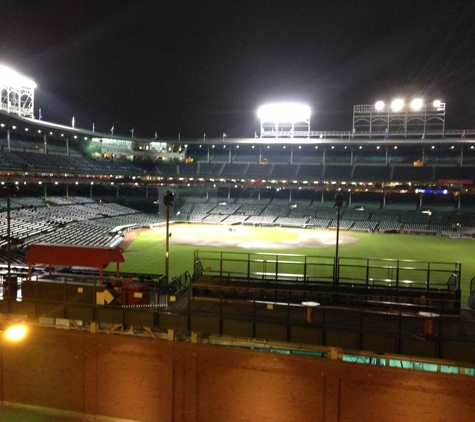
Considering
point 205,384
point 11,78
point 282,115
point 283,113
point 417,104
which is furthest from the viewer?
point 282,115

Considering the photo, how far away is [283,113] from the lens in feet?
238

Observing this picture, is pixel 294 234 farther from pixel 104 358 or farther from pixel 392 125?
pixel 104 358

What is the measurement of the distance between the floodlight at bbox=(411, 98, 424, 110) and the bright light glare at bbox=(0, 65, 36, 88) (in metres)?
56.8

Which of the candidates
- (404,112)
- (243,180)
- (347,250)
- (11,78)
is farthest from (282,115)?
(11,78)

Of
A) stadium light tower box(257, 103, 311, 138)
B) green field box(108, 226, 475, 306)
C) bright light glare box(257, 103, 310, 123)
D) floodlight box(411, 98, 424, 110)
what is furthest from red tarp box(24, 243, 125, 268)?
floodlight box(411, 98, 424, 110)

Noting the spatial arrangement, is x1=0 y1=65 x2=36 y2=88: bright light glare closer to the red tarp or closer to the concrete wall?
the red tarp

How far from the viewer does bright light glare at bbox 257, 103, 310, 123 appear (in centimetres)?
7069

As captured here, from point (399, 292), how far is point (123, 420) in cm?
1139

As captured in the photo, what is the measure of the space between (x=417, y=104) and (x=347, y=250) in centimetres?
3676

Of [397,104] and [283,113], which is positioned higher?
[283,113]

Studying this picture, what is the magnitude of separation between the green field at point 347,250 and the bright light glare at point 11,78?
25736 mm

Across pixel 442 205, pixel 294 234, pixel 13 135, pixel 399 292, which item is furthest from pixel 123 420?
pixel 442 205

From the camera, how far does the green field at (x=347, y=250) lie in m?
28.5

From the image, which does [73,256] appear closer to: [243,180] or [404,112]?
[243,180]
